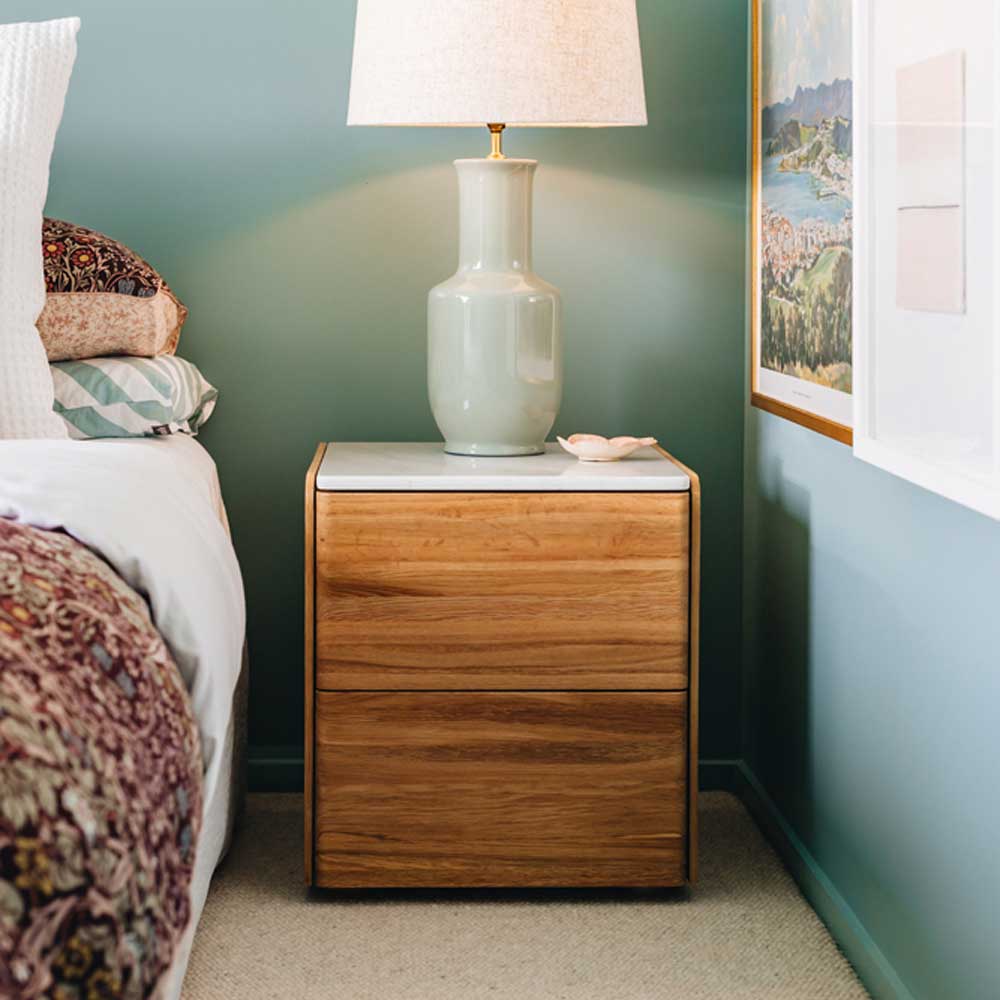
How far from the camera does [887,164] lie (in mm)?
1350

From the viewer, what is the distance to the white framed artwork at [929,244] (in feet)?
3.68

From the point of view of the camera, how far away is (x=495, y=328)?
194 centimetres

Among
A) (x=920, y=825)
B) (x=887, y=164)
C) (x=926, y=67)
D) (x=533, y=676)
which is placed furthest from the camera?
(x=533, y=676)

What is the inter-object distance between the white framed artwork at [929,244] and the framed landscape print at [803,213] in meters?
0.25

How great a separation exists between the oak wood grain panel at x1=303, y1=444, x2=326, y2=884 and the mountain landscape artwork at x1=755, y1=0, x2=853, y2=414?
2.29ft

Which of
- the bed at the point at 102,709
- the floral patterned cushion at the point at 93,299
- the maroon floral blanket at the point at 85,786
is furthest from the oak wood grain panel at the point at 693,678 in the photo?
the maroon floral blanket at the point at 85,786

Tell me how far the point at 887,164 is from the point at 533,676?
822 millimetres

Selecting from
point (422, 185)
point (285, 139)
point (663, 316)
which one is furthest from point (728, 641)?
point (285, 139)

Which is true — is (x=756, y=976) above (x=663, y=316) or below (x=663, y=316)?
below

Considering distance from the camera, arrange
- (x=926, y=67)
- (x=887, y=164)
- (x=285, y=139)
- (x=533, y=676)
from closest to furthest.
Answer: (x=926, y=67) → (x=887, y=164) → (x=533, y=676) → (x=285, y=139)

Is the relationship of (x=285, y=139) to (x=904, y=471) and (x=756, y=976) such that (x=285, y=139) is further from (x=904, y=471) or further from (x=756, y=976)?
(x=756, y=976)

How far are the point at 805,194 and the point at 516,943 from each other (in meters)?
1.09

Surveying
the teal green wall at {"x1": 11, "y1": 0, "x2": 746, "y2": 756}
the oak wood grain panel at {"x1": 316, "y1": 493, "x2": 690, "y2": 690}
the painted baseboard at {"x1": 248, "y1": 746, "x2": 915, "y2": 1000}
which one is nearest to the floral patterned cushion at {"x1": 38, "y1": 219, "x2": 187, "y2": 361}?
the teal green wall at {"x1": 11, "y1": 0, "x2": 746, "y2": 756}

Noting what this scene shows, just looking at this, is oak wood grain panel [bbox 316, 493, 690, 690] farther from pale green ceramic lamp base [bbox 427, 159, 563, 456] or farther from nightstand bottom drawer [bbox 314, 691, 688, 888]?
pale green ceramic lamp base [bbox 427, 159, 563, 456]
